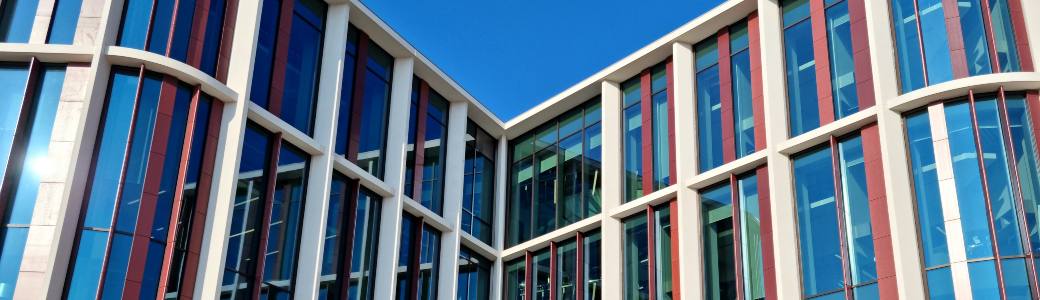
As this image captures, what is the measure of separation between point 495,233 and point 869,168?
1565cm

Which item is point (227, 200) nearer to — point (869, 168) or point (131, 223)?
point (131, 223)

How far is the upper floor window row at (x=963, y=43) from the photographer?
96.9 ft

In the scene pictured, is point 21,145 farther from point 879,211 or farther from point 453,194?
point 879,211

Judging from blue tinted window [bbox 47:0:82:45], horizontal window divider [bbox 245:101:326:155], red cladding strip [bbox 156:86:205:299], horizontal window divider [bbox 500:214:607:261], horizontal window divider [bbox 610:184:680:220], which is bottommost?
red cladding strip [bbox 156:86:205:299]

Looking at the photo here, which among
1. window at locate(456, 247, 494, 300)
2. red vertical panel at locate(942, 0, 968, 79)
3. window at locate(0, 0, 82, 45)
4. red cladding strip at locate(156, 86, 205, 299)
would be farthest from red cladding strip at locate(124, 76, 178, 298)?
red vertical panel at locate(942, 0, 968, 79)

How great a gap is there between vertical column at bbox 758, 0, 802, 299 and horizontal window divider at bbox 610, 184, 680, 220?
12.5ft

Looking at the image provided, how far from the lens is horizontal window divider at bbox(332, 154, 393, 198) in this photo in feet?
114

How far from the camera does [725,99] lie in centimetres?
3544

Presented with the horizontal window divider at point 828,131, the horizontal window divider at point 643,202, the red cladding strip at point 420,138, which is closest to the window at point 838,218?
the horizontal window divider at point 828,131

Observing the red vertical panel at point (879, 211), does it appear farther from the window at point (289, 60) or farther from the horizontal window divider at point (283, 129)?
the window at point (289, 60)

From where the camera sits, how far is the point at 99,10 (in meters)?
29.5

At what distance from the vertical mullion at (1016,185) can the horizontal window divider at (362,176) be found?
680 inches

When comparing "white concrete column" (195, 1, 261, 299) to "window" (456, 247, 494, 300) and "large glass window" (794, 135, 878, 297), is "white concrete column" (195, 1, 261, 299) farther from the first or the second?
"large glass window" (794, 135, 878, 297)

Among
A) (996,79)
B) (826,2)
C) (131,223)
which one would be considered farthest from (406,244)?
(996,79)
